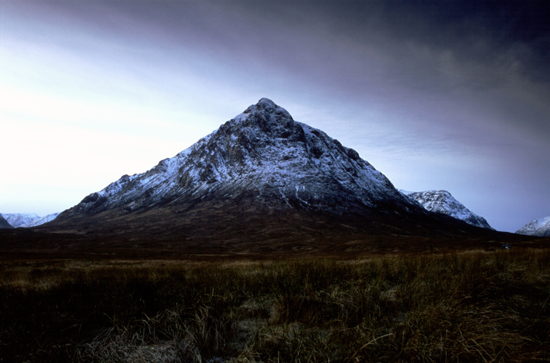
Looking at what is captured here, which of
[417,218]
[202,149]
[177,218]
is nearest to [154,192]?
[202,149]

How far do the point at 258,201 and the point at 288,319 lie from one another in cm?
11008

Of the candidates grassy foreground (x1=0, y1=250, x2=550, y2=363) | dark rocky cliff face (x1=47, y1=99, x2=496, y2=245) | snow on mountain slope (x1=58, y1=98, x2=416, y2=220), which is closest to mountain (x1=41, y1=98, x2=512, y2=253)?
dark rocky cliff face (x1=47, y1=99, x2=496, y2=245)

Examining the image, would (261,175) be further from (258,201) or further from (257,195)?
(258,201)

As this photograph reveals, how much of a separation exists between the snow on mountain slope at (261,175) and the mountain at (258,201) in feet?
1.97

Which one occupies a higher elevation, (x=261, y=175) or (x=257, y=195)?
(x=261, y=175)

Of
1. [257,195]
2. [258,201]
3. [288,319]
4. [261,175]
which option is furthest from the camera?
[261,175]

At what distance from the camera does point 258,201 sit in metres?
114

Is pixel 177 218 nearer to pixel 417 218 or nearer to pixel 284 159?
pixel 284 159

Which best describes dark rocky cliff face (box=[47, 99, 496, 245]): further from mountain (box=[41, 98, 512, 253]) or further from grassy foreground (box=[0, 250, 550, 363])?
grassy foreground (box=[0, 250, 550, 363])

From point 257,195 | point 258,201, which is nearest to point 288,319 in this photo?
point 258,201

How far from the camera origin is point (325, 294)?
4762 millimetres

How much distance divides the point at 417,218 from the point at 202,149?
133967 mm

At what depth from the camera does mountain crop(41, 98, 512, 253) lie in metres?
78.1

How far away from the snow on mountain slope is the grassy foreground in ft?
348
